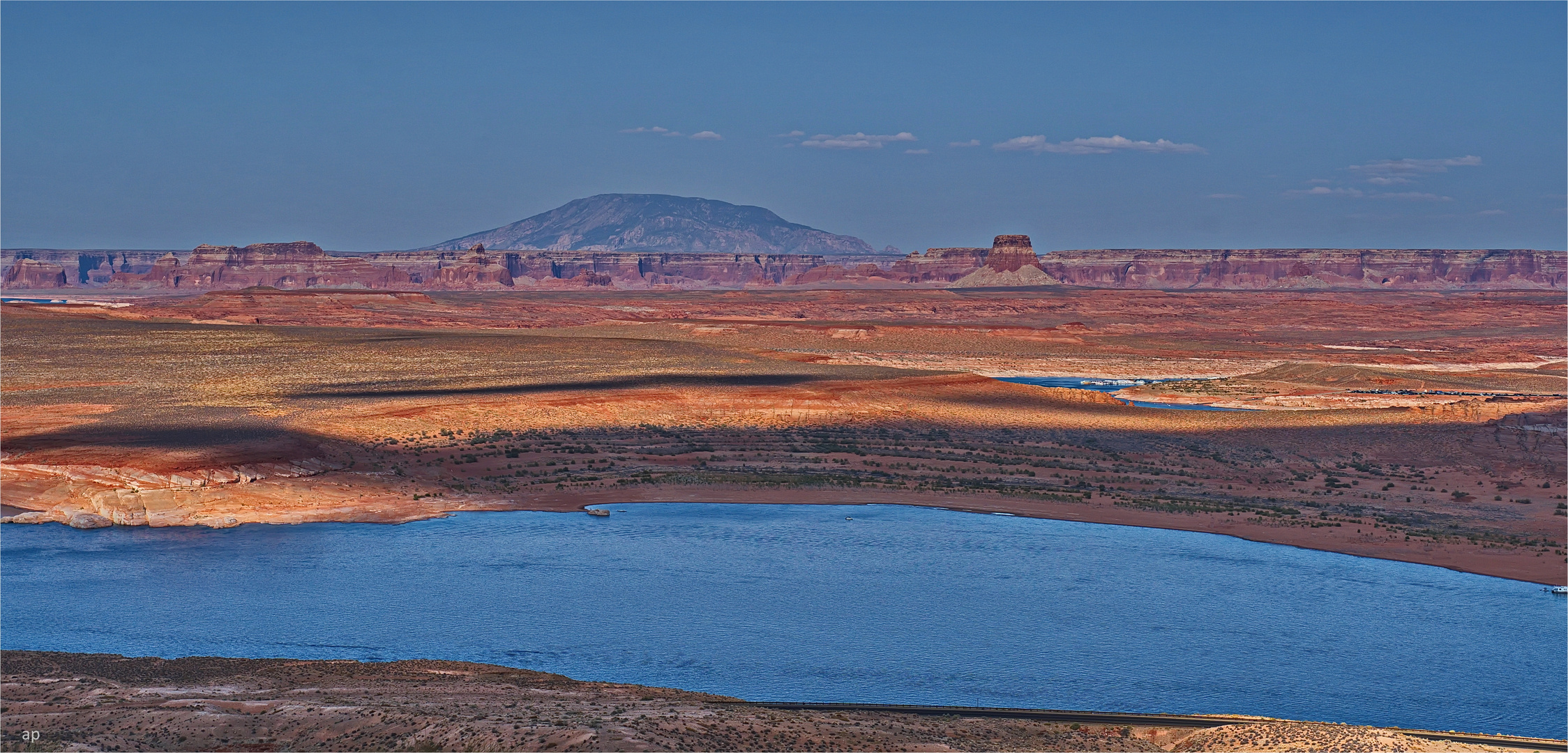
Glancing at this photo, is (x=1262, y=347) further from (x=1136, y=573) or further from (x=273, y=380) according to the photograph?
(x=1136, y=573)

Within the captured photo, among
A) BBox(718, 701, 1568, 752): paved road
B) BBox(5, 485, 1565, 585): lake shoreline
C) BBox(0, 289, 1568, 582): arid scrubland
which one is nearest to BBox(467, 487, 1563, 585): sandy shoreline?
BBox(5, 485, 1565, 585): lake shoreline

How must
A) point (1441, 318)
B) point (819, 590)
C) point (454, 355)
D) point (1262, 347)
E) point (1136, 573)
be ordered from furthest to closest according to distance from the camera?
point (1441, 318) → point (1262, 347) → point (454, 355) → point (1136, 573) → point (819, 590)

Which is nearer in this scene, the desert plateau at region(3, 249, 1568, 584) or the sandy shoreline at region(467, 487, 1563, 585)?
the sandy shoreline at region(467, 487, 1563, 585)

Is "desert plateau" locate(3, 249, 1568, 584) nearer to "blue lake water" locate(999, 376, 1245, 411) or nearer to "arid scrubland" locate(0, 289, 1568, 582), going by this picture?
"arid scrubland" locate(0, 289, 1568, 582)

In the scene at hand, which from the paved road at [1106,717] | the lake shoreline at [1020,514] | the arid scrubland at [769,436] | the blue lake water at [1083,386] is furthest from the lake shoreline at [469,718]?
the blue lake water at [1083,386]

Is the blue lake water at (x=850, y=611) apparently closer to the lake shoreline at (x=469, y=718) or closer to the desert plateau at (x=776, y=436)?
the lake shoreline at (x=469, y=718)

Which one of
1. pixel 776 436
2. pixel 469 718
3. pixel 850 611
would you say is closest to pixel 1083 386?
pixel 776 436

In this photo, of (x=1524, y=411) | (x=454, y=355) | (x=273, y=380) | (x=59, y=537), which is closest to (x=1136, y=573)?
(x=59, y=537)
